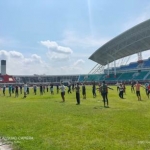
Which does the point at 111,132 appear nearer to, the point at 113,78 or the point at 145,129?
the point at 145,129

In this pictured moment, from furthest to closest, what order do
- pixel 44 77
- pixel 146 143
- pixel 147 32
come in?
pixel 44 77 → pixel 147 32 → pixel 146 143

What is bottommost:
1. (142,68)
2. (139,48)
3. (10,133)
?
(10,133)

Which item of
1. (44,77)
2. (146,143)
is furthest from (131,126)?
(44,77)

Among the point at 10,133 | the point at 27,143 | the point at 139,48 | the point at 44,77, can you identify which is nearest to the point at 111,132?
the point at 27,143

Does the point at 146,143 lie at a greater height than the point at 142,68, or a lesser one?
lesser

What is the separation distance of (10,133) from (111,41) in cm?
8268

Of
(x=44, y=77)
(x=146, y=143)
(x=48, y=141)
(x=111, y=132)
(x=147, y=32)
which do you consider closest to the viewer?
(x=146, y=143)

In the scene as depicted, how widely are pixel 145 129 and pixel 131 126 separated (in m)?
0.75

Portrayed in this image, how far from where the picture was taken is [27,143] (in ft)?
24.8

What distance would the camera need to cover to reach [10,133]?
9.14m

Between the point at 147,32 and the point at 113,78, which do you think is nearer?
the point at 147,32

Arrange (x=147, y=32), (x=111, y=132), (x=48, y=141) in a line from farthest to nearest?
1. (x=147, y=32)
2. (x=111, y=132)
3. (x=48, y=141)

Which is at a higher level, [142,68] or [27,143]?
[142,68]

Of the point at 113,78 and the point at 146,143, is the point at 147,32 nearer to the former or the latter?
the point at 113,78
